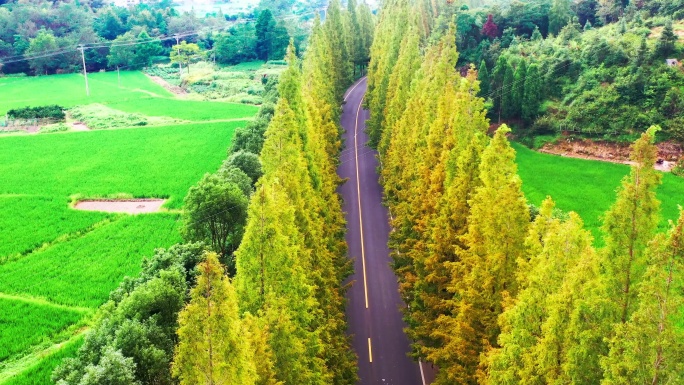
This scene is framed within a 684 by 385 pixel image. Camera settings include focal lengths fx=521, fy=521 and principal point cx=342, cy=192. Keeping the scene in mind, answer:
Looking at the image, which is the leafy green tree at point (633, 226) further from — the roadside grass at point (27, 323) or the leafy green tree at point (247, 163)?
the leafy green tree at point (247, 163)

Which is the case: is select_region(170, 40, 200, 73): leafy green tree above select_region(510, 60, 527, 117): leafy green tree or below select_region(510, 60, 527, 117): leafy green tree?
above

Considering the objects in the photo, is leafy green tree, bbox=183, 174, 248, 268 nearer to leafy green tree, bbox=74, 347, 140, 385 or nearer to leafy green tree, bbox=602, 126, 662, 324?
leafy green tree, bbox=74, 347, 140, 385

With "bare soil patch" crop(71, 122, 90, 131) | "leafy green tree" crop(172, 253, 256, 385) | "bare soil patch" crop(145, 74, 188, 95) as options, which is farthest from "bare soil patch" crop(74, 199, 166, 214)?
"bare soil patch" crop(145, 74, 188, 95)

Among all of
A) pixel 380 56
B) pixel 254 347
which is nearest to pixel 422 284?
pixel 254 347

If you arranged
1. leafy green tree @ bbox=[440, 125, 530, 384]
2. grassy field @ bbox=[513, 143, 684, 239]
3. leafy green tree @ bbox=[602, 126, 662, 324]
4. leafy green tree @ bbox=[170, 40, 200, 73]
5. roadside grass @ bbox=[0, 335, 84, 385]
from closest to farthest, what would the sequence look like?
leafy green tree @ bbox=[602, 126, 662, 324] < leafy green tree @ bbox=[440, 125, 530, 384] < roadside grass @ bbox=[0, 335, 84, 385] < grassy field @ bbox=[513, 143, 684, 239] < leafy green tree @ bbox=[170, 40, 200, 73]

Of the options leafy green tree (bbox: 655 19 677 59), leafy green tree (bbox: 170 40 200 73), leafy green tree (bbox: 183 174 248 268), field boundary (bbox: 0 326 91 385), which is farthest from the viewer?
A: leafy green tree (bbox: 170 40 200 73)

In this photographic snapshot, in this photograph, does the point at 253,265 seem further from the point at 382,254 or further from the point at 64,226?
the point at 64,226
